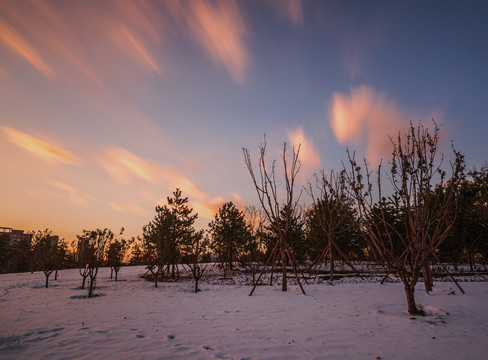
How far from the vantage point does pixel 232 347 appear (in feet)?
15.0

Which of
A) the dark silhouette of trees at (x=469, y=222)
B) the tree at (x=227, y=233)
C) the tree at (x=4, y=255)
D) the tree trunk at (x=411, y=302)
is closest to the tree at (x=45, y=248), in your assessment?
the tree at (x=4, y=255)

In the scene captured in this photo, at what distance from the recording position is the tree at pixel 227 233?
88.8ft

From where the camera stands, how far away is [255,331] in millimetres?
5504

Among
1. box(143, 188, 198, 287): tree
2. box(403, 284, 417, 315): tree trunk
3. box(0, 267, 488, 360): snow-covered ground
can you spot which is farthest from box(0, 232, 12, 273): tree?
box(403, 284, 417, 315): tree trunk

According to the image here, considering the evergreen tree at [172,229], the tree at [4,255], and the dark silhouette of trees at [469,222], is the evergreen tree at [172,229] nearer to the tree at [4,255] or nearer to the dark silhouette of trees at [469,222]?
the dark silhouette of trees at [469,222]

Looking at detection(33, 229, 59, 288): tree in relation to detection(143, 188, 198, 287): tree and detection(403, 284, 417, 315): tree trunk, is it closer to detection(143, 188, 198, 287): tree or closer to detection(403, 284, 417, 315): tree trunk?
detection(143, 188, 198, 287): tree

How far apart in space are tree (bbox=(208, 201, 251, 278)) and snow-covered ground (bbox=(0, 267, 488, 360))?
1838 cm

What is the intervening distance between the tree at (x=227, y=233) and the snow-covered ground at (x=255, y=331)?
60.3 ft

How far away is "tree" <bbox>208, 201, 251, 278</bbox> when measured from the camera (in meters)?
27.1

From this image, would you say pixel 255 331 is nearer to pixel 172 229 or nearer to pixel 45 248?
pixel 172 229

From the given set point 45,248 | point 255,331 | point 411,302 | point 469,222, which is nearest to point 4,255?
point 45,248

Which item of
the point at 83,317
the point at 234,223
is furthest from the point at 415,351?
the point at 234,223

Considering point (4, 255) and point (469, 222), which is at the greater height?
point (469, 222)

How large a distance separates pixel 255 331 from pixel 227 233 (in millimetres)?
21821
